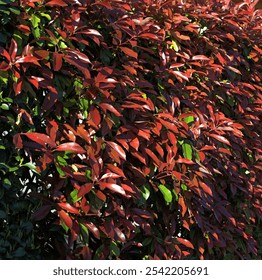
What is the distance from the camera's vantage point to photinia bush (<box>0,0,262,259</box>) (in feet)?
8.43

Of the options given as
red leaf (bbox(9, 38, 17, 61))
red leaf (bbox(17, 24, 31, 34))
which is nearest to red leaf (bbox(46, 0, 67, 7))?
red leaf (bbox(17, 24, 31, 34))

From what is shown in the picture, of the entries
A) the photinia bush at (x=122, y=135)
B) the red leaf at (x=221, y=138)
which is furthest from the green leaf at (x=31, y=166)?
the red leaf at (x=221, y=138)

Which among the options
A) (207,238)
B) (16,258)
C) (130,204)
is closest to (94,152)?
(130,204)

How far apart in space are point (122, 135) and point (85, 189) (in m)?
0.41

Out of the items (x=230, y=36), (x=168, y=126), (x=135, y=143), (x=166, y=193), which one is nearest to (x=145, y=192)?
(x=166, y=193)

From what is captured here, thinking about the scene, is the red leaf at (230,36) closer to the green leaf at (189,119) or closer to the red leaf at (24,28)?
the green leaf at (189,119)

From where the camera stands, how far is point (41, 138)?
8.21ft

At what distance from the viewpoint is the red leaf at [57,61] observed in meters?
2.59

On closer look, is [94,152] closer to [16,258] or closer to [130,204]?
[130,204]

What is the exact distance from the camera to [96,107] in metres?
2.79

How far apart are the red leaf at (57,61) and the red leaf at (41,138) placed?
33 cm

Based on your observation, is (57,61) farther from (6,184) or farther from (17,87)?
(6,184)

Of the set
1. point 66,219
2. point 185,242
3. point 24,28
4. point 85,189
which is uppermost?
point 24,28

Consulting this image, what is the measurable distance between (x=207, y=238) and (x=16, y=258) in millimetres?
1279
